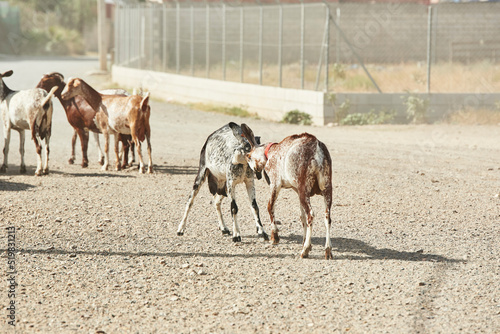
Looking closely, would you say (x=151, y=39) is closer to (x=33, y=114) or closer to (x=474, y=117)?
(x=474, y=117)

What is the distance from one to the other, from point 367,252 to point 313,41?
2262cm

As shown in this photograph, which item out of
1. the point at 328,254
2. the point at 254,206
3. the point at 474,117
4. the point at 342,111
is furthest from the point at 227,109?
the point at 328,254

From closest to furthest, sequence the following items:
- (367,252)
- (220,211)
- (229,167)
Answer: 1. (367,252)
2. (229,167)
3. (220,211)

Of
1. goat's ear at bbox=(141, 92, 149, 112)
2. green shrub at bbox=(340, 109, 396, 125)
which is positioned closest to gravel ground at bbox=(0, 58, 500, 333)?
goat's ear at bbox=(141, 92, 149, 112)

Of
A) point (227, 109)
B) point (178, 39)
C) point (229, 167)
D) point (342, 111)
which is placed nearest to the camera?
point (229, 167)

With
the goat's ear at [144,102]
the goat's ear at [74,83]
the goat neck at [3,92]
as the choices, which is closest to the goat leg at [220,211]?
the goat's ear at [144,102]

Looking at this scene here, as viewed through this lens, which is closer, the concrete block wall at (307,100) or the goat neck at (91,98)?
the goat neck at (91,98)

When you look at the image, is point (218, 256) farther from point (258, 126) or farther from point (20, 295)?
point (258, 126)

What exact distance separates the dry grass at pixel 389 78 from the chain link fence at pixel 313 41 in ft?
0.15

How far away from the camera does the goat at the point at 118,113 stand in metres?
12.6

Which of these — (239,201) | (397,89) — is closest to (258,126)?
(397,89)

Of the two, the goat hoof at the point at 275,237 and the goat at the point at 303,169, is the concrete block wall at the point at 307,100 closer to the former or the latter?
the goat hoof at the point at 275,237

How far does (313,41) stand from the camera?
29.8m

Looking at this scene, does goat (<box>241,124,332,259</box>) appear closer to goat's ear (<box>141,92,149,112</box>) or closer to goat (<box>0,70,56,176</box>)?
goat's ear (<box>141,92,149,112</box>)
